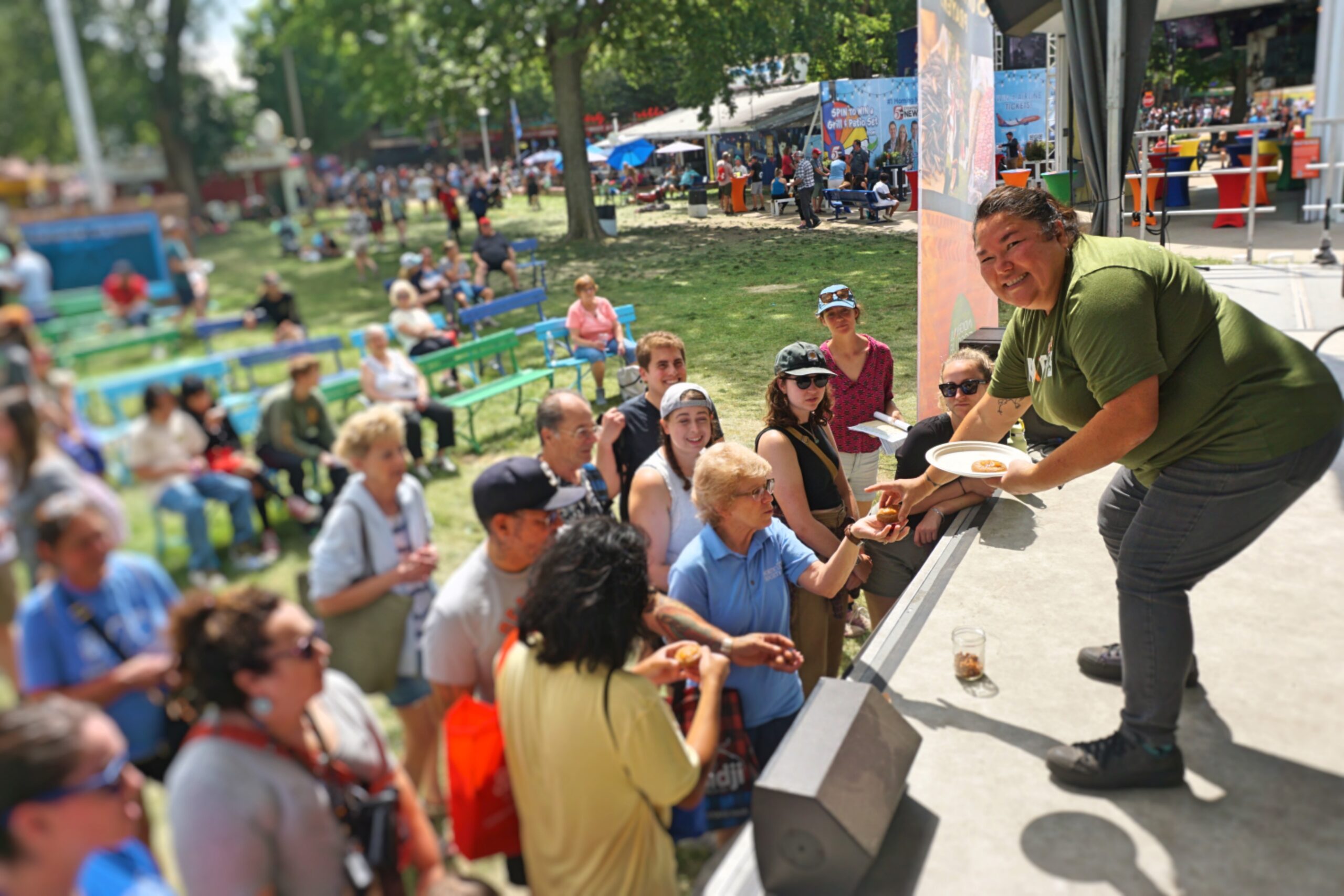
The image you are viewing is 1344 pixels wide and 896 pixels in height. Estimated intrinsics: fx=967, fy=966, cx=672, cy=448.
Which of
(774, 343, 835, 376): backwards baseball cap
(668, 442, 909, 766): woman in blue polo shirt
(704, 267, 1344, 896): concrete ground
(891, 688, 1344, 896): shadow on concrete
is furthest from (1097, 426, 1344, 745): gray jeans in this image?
(774, 343, 835, 376): backwards baseball cap

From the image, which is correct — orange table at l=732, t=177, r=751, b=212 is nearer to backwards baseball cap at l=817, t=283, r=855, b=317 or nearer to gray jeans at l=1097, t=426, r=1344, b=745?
backwards baseball cap at l=817, t=283, r=855, b=317

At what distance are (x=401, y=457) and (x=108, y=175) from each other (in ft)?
3.05

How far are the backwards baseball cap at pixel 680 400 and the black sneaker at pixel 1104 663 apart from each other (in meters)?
1.64

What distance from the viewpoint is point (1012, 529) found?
4918 mm

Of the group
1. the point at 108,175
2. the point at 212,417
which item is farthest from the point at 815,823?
the point at 108,175

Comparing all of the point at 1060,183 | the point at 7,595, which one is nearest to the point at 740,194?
→ the point at 7,595

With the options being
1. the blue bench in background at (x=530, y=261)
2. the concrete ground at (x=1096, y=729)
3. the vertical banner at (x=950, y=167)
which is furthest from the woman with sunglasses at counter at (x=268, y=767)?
the vertical banner at (x=950, y=167)

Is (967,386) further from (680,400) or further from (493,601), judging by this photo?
(493,601)

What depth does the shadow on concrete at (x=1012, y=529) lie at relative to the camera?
4734 millimetres

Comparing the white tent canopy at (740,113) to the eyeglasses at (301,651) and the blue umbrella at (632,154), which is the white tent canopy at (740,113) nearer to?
the blue umbrella at (632,154)

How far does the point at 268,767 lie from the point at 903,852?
1754mm

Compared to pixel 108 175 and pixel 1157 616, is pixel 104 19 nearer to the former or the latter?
pixel 108 175

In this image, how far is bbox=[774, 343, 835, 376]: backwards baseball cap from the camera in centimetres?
378

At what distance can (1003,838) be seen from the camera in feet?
9.00
